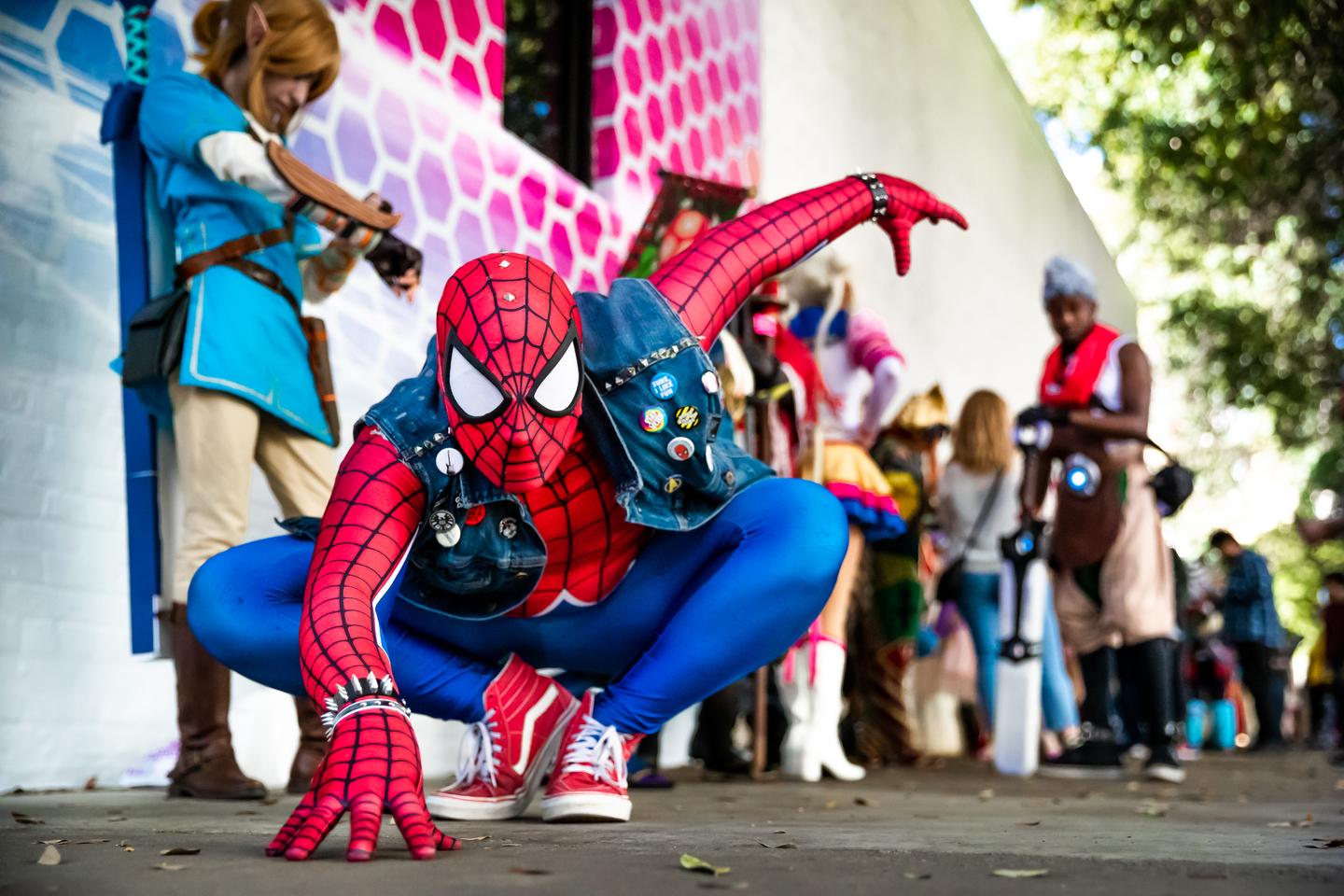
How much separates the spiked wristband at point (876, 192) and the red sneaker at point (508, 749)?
98 centimetres

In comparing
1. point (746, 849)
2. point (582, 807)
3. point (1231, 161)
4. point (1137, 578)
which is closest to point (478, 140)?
point (1137, 578)

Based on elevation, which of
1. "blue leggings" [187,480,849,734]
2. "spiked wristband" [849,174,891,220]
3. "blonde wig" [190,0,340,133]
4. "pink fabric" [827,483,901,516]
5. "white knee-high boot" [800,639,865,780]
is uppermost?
"blonde wig" [190,0,340,133]

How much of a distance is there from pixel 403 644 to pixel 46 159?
1683 mm

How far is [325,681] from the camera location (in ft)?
4.62

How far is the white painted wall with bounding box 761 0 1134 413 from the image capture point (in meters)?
6.71

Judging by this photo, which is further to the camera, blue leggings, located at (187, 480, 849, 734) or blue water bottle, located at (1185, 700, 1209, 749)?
blue water bottle, located at (1185, 700, 1209, 749)

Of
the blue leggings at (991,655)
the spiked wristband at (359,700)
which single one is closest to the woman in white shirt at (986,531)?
the blue leggings at (991,655)

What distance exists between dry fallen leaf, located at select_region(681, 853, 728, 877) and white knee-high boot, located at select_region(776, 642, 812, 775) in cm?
239

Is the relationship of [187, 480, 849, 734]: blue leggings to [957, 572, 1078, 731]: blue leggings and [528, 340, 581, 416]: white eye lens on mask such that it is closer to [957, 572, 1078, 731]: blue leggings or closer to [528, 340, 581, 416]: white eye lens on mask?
[528, 340, 581, 416]: white eye lens on mask

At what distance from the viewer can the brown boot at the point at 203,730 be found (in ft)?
8.11

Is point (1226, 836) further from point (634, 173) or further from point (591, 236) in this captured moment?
point (634, 173)

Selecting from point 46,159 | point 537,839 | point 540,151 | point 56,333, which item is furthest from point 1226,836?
point 540,151

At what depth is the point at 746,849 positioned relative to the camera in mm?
1496

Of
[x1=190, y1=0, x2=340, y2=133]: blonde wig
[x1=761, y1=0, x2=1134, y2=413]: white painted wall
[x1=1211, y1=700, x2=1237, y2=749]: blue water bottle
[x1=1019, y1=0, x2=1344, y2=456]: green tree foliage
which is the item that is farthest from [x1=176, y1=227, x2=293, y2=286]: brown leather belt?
[x1=1211, y1=700, x2=1237, y2=749]: blue water bottle
